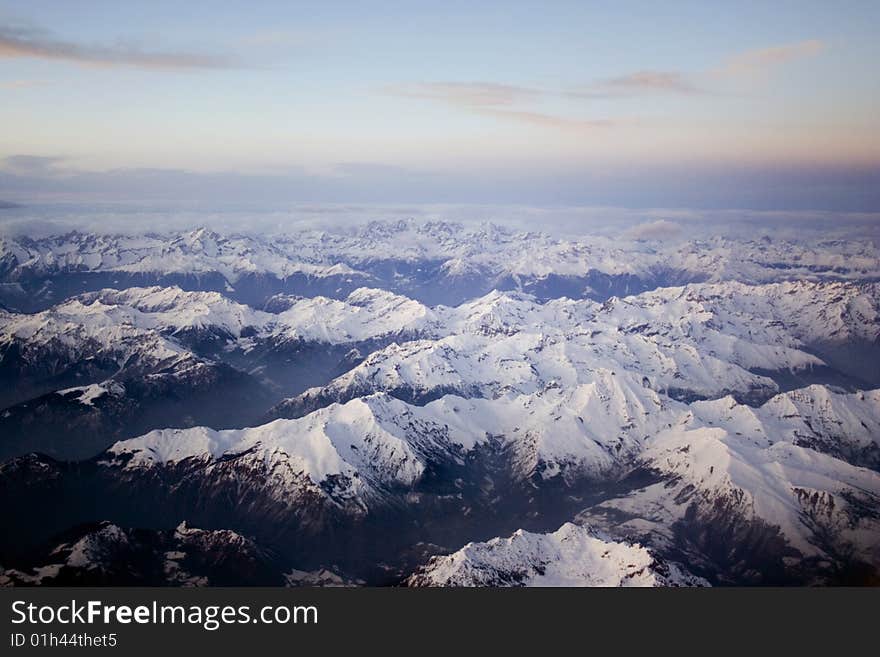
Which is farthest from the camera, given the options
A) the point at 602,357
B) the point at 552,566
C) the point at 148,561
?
the point at 602,357

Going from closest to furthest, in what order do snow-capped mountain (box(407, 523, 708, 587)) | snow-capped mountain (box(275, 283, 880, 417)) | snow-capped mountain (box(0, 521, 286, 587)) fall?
1. snow-capped mountain (box(407, 523, 708, 587))
2. snow-capped mountain (box(0, 521, 286, 587))
3. snow-capped mountain (box(275, 283, 880, 417))

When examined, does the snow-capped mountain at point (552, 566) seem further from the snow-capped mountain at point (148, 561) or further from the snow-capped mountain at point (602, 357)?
the snow-capped mountain at point (602, 357)

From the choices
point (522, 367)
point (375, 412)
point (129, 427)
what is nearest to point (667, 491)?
point (375, 412)

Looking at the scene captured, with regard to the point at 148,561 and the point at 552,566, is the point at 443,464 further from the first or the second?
the point at 148,561

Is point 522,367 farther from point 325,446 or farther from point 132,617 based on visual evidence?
point 132,617

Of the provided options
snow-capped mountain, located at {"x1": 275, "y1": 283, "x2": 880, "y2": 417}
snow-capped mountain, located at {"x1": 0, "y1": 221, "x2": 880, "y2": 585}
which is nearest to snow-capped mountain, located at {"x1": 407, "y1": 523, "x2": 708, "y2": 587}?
snow-capped mountain, located at {"x1": 0, "y1": 221, "x2": 880, "y2": 585}

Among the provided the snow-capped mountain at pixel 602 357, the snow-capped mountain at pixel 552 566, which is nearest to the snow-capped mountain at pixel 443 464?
the snow-capped mountain at pixel 552 566

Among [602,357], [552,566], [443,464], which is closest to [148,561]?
[552,566]

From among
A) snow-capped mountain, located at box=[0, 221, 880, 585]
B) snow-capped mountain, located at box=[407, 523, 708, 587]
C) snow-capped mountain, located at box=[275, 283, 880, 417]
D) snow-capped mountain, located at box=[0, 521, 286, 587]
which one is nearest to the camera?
snow-capped mountain, located at box=[407, 523, 708, 587]

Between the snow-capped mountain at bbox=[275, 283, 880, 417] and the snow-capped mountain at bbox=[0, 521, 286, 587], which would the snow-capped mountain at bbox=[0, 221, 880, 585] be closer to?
the snow-capped mountain at bbox=[0, 521, 286, 587]
